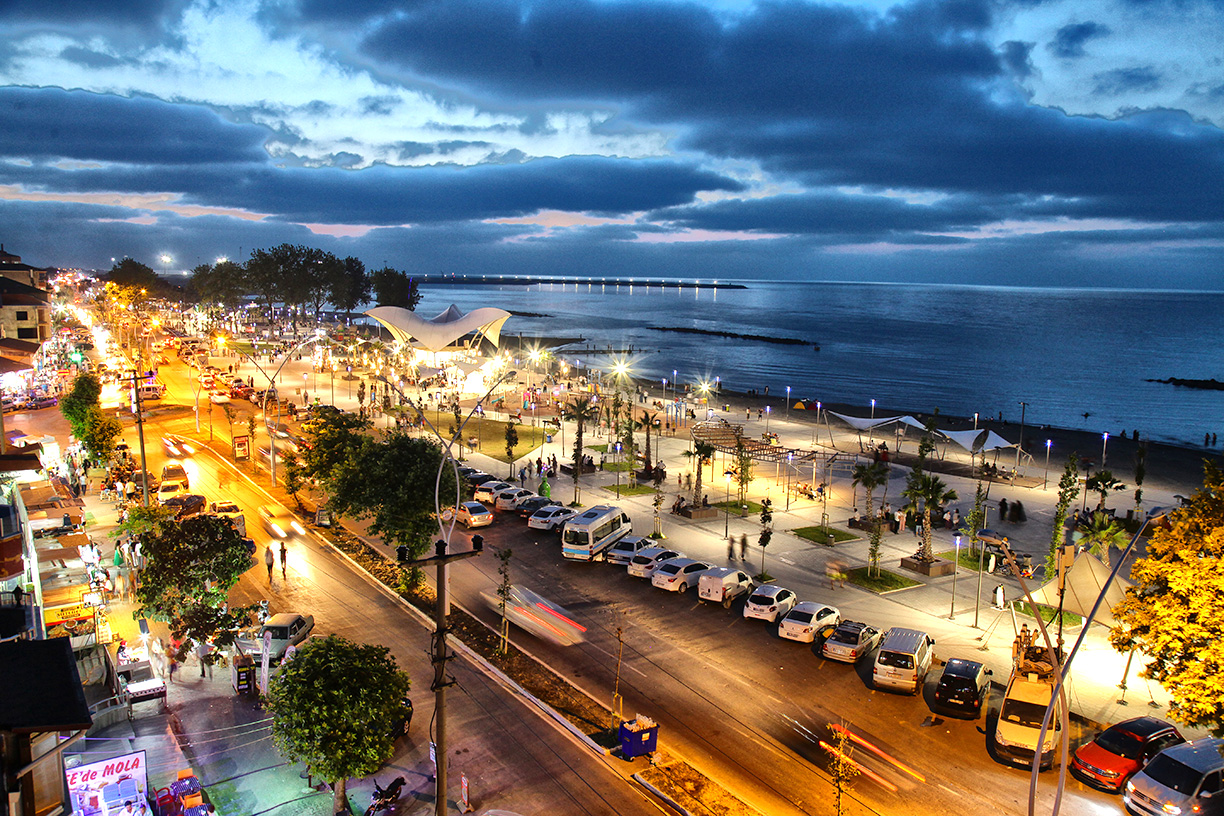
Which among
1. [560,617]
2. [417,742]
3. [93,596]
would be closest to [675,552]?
[560,617]

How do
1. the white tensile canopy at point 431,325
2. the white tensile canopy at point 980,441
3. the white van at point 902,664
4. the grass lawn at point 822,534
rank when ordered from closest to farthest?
the white van at point 902,664, the grass lawn at point 822,534, the white tensile canopy at point 980,441, the white tensile canopy at point 431,325

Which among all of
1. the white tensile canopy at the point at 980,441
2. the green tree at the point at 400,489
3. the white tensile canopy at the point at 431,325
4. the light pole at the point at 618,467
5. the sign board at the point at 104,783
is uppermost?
the white tensile canopy at the point at 431,325

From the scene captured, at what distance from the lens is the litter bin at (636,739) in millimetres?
16141

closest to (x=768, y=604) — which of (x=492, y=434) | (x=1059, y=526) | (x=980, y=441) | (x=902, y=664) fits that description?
(x=902, y=664)

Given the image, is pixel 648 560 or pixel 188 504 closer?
pixel 648 560

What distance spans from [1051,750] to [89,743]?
67.4ft

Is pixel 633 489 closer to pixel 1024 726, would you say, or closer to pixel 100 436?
pixel 1024 726

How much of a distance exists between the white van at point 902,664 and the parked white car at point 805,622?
89.1 inches

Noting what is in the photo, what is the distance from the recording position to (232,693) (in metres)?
19.0

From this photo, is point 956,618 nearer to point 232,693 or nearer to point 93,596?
point 232,693

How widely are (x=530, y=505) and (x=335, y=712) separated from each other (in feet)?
71.9

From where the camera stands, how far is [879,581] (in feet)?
91.1

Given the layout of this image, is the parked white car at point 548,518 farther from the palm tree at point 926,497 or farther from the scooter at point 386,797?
the scooter at point 386,797

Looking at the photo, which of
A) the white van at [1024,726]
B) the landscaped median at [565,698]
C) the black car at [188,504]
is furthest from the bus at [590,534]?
the black car at [188,504]
